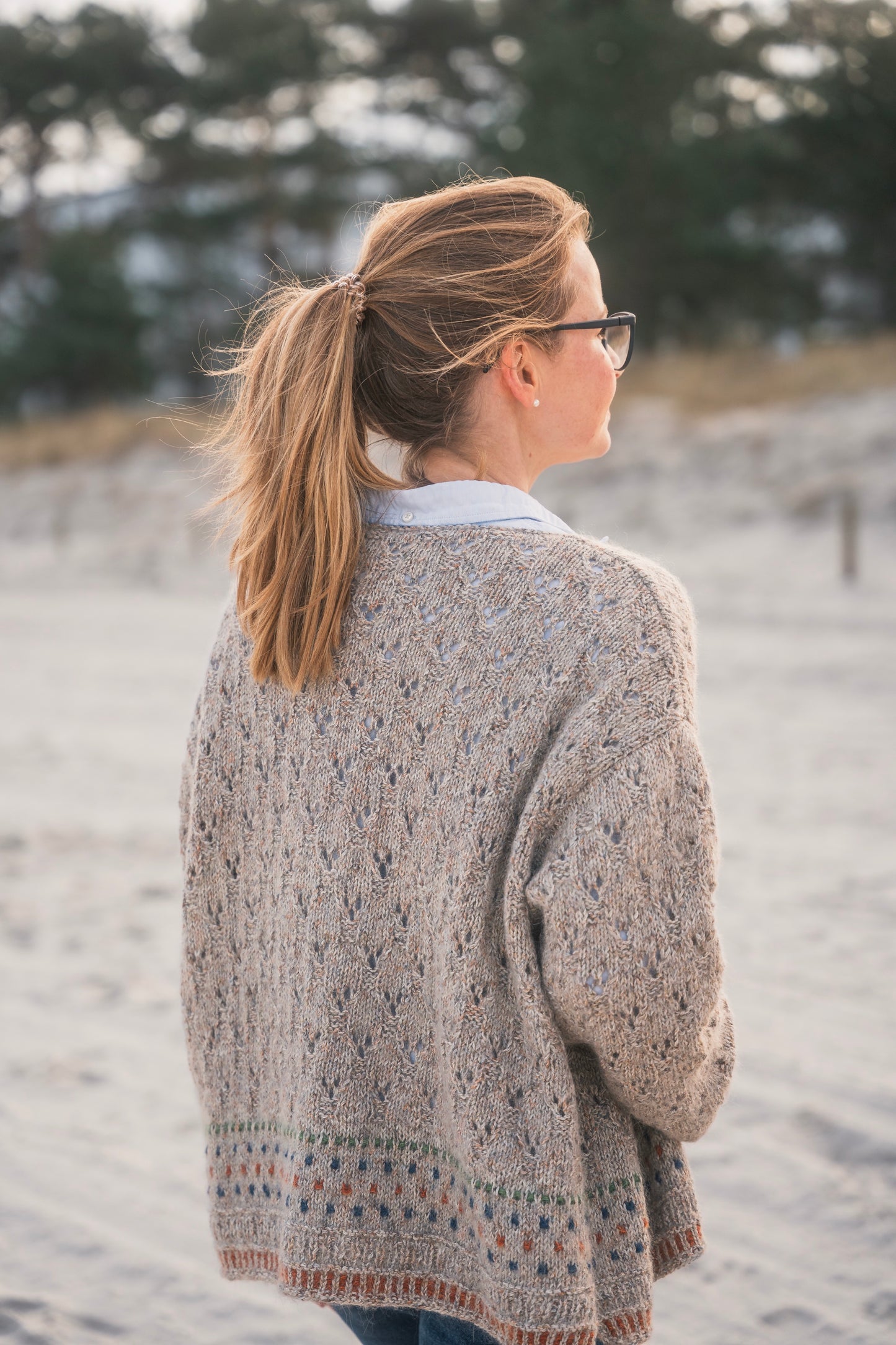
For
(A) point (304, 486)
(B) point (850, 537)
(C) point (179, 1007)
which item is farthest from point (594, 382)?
(B) point (850, 537)

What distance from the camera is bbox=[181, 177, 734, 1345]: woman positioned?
105 centimetres

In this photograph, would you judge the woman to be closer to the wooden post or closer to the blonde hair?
the blonde hair

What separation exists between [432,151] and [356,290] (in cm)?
2380

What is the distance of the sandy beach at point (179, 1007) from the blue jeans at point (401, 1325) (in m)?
1.04

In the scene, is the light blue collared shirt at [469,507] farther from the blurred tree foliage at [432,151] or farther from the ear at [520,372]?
the blurred tree foliage at [432,151]

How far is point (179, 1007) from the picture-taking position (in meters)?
3.54

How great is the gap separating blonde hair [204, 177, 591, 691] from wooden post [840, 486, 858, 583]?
34.5 ft

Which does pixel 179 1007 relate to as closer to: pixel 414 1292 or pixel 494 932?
pixel 414 1292

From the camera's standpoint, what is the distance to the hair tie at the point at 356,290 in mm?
1174

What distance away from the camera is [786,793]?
5.47 m

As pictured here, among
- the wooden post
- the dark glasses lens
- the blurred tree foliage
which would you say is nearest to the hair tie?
the dark glasses lens

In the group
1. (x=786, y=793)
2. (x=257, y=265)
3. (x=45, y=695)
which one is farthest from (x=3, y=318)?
(x=786, y=793)

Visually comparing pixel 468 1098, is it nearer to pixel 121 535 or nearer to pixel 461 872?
pixel 461 872

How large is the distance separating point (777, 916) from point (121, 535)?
15.8 meters
